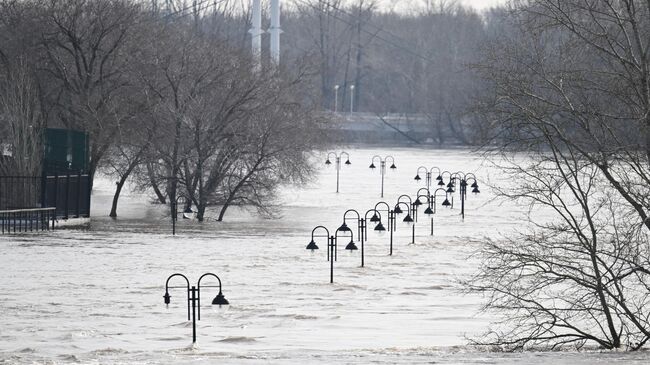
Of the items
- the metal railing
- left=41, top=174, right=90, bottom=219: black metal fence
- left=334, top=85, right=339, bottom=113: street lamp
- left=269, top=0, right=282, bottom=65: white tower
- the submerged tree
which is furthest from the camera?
left=334, top=85, right=339, bottom=113: street lamp

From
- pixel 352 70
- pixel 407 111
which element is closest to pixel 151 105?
pixel 407 111

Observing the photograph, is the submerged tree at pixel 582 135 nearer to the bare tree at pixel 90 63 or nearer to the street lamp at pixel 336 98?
the bare tree at pixel 90 63

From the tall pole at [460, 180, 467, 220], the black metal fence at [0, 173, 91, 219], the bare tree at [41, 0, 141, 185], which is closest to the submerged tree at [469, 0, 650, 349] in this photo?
the black metal fence at [0, 173, 91, 219]

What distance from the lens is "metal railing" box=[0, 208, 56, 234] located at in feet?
143

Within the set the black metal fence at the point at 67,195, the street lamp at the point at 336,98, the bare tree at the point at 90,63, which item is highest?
the street lamp at the point at 336,98

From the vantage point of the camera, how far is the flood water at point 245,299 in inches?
794

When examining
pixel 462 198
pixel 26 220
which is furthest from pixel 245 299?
pixel 462 198

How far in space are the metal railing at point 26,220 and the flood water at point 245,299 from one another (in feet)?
4.80

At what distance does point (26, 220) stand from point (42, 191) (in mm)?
1128

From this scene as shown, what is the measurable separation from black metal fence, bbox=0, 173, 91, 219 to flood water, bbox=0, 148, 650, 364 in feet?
4.42

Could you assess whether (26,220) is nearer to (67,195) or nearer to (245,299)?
(67,195)

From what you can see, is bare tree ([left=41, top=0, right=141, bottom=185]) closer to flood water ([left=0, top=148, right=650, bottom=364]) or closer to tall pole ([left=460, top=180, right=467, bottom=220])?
flood water ([left=0, top=148, right=650, bottom=364])

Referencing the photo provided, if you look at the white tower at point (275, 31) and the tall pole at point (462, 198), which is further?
the white tower at point (275, 31)

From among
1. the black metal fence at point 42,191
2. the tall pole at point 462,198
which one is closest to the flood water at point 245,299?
the black metal fence at point 42,191
